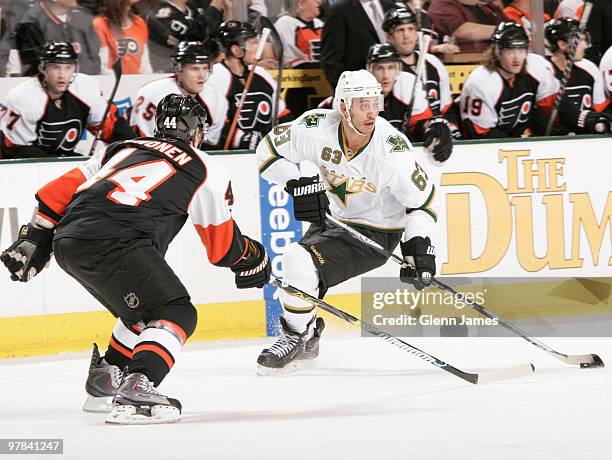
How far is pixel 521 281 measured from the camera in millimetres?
5973

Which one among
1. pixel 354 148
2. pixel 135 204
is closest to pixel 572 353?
pixel 354 148

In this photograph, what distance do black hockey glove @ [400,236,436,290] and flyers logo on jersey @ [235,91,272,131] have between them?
1629 mm

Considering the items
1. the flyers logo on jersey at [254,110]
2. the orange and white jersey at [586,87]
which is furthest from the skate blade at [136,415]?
the orange and white jersey at [586,87]

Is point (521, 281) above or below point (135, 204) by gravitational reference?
below

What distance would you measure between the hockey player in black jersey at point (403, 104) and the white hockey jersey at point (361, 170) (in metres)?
0.88

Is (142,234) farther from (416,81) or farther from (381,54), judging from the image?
(416,81)

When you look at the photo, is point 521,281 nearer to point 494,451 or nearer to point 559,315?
point 559,315

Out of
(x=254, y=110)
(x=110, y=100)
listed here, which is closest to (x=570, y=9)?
(x=254, y=110)

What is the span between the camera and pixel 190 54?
570 cm

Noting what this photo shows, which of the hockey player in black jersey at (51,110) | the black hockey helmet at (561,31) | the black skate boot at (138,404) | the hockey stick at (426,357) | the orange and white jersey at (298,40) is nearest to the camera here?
the black skate boot at (138,404)

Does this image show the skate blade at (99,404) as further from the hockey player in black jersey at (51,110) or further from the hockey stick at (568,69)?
the hockey stick at (568,69)

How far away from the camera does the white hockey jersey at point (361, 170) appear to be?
→ 4.71 metres

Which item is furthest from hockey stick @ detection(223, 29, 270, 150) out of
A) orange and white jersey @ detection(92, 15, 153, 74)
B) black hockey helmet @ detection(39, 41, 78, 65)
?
black hockey helmet @ detection(39, 41, 78, 65)

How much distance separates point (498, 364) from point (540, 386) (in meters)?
0.63
